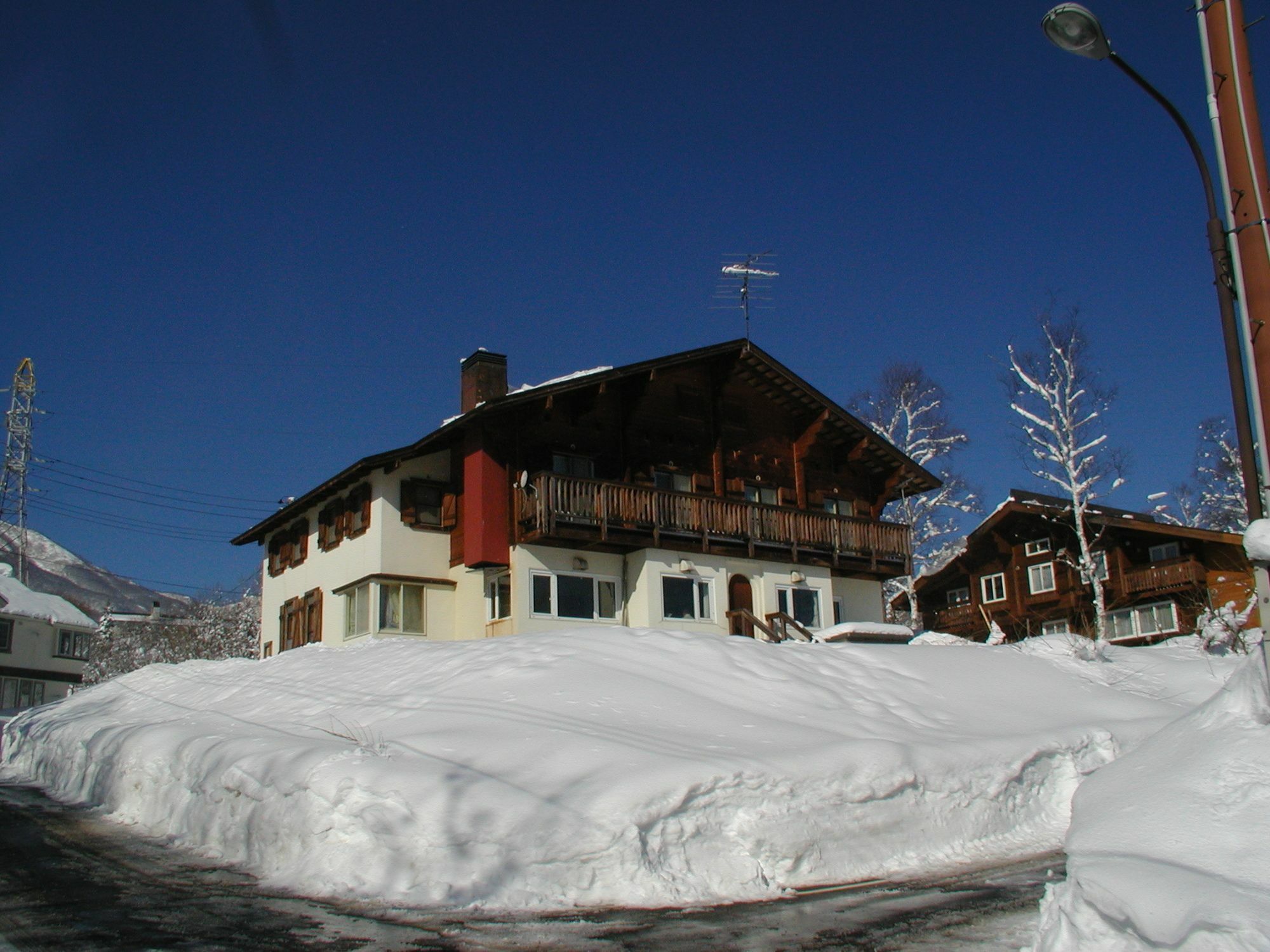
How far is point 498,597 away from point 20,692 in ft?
134

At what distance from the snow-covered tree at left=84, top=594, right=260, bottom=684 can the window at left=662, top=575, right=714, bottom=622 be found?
24159 mm

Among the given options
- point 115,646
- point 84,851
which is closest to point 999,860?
point 84,851

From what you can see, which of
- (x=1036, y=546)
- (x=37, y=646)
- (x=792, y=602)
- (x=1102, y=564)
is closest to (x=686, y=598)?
(x=792, y=602)

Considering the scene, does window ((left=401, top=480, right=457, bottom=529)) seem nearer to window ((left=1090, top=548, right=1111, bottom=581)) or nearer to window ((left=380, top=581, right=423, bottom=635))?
window ((left=380, top=581, right=423, bottom=635))

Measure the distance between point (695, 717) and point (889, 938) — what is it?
18.5ft

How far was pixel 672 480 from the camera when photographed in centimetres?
2756

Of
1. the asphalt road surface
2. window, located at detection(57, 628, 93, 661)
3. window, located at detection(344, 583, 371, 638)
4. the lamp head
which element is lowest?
the asphalt road surface

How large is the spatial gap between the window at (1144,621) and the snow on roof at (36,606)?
51.0m

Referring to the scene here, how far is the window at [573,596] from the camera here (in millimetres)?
23984

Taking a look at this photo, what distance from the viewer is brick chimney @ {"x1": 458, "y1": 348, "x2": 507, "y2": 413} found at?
27438 mm

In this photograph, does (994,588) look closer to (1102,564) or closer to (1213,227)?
(1102,564)

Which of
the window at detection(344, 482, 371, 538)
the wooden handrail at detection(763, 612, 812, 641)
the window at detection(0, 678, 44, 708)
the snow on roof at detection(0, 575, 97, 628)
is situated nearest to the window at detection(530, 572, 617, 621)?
the wooden handrail at detection(763, 612, 812, 641)

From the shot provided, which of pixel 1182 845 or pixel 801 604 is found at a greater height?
pixel 801 604

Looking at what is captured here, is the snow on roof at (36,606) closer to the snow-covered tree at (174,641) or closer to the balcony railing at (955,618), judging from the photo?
the snow-covered tree at (174,641)
